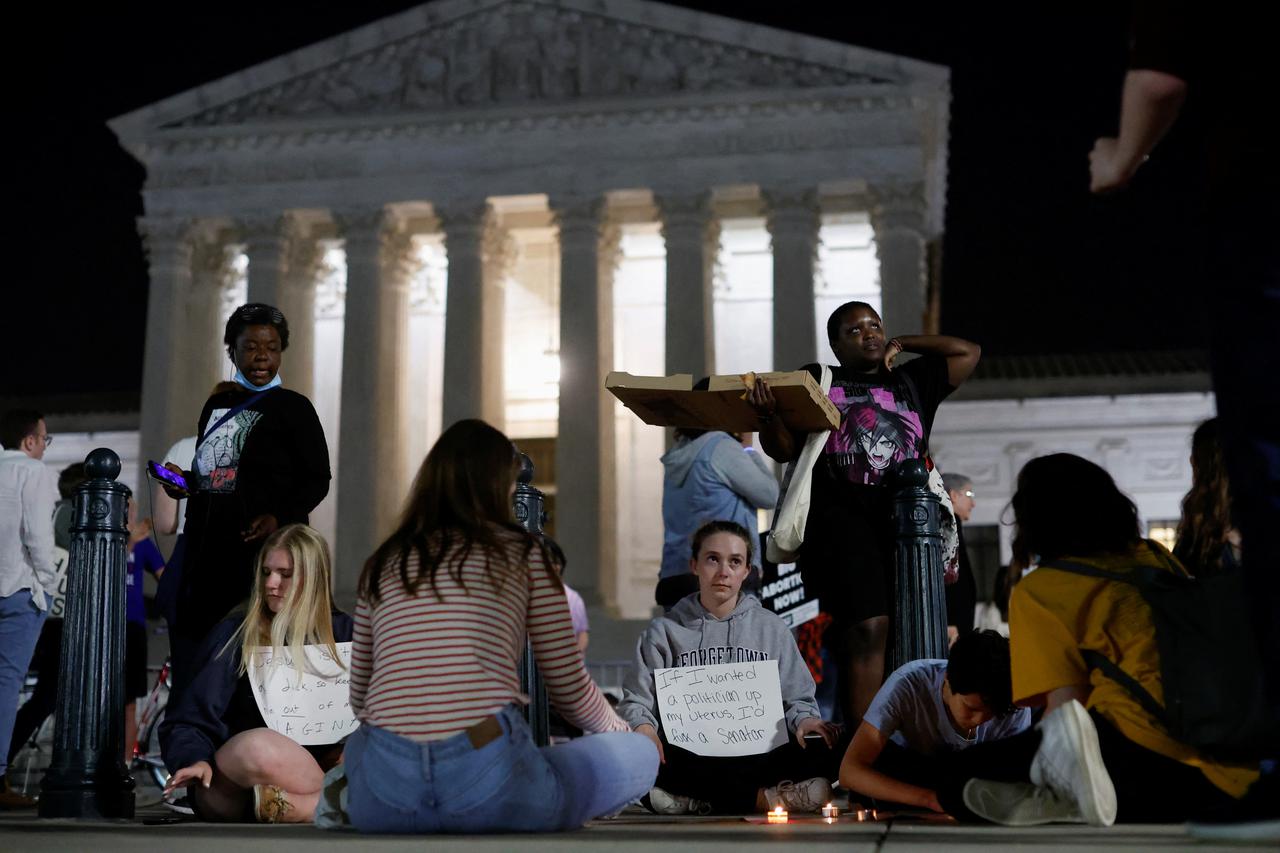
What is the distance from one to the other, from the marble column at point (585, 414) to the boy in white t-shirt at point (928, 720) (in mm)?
22399

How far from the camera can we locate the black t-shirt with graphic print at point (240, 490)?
293 inches

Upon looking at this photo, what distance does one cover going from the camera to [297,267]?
3269 centimetres

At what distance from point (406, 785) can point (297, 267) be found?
29.2m

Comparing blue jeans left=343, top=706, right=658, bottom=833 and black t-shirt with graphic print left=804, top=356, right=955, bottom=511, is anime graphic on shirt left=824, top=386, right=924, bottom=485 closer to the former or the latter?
black t-shirt with graphic print left=804, top=356, right=955, bottom=511

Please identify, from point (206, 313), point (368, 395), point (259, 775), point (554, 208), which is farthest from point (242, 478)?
point (206, 313)

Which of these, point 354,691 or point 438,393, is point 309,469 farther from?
point 438,393

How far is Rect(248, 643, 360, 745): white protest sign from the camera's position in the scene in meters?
6.81

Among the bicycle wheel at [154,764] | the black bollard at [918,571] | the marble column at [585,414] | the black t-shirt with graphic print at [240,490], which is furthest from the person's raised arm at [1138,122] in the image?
the marble column at [585,414]

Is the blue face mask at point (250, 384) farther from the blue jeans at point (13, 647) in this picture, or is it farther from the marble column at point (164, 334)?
the marble column at point (164, 334)

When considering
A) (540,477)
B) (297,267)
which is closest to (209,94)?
(297,267)

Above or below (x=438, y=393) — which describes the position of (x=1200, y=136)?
below

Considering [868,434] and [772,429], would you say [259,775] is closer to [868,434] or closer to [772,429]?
[772,429]

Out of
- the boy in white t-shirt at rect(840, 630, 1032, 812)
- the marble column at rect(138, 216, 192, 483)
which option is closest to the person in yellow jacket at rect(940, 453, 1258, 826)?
the boy in white t-shirt at rect(840, 630, 1032, 812)

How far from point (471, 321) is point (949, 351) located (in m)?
23.0
